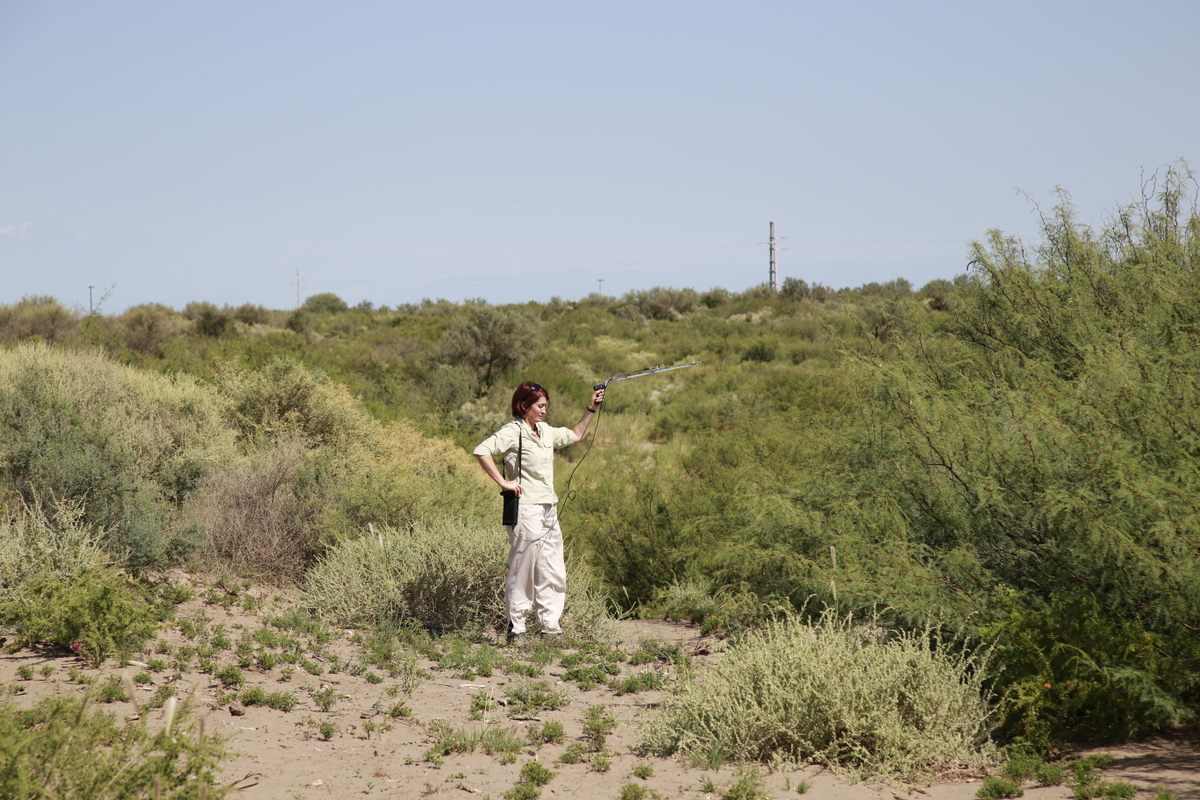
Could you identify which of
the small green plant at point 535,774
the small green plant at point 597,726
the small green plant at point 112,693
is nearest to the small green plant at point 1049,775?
the small green plant at point 597,726

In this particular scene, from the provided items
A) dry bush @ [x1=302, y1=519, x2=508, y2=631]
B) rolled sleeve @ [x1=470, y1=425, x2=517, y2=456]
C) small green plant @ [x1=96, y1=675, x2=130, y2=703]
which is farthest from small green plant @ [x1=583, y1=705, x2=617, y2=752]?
small green plant @ [x1=96, y1=675, x2=130, y2=703]

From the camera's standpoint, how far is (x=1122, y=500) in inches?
247

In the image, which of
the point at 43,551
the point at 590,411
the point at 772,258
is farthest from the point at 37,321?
the point at 772,258

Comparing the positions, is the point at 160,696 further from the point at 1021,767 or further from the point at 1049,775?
the point at 1049,775

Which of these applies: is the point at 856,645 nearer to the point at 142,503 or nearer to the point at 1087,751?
the point at 1087,751

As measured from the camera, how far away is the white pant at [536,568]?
858 cm

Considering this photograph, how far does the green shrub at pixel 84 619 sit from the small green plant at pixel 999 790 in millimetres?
5415

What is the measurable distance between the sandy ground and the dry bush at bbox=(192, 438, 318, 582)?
2317 millimetres

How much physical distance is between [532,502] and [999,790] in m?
4.09

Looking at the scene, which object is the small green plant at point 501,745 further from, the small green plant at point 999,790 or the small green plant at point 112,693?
the small green plant at point 999,790

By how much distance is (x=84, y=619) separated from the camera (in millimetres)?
7590

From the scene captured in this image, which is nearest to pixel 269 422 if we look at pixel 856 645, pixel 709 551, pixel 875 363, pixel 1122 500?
pixel 709 551

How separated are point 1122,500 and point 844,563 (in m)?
1.87

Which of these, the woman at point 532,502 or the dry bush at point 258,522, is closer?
the woman at point 532,502
